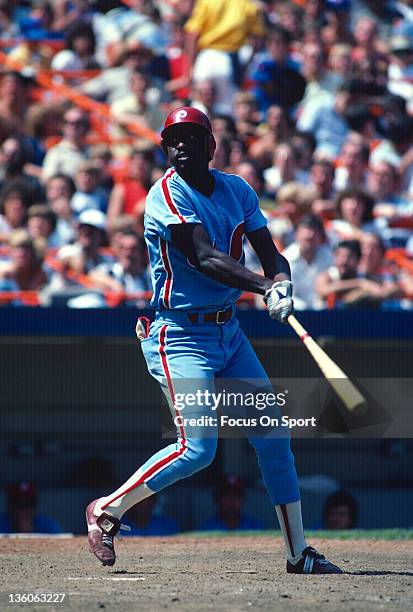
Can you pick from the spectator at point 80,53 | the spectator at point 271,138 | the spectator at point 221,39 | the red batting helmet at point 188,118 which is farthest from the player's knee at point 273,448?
the spectator at point 80,53

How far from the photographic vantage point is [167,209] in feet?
15.5

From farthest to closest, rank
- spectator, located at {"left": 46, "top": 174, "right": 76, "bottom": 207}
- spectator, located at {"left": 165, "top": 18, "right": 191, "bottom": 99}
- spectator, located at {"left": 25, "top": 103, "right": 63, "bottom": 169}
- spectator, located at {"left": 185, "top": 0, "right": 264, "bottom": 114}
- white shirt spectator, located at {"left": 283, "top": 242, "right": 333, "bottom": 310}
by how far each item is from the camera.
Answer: spectator, located at {"left": 165, "top": 18, "right": 191, "bottom": 99} → spectator, located at {"left": 185, "top": 0, "right": 264, "bottom": 114} → spectator, located at {"left": 25, "top": 103, "right": 63, "bottom": 169} → spectator, located at {"left": 46, "top": 174, "right": 76, "bottom": 207} → white shirt spectator, located at {"left": 283, "top": 242, "right": 333, "bottom": 310}

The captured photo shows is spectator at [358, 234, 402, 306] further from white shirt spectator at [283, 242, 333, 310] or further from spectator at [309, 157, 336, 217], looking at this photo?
spectator at [309, 157, 336, 217]

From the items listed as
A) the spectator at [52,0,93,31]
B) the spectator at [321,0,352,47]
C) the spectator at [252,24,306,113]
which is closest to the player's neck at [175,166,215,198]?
the spectator at [252,24,306,113]

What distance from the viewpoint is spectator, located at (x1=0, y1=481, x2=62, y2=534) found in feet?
25.4

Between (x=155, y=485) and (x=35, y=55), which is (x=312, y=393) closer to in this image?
(x=155, y=485)

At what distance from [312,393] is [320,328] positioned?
487 mm

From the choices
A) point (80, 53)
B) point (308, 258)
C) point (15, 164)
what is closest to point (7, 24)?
point (80, 53)

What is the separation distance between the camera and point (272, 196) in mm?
9820

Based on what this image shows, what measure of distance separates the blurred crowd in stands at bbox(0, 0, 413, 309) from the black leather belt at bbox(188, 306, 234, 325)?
10.1 feet

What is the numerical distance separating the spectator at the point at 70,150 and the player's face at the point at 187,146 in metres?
4.97

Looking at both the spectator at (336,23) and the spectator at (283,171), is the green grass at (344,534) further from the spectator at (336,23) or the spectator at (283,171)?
the spectator at (336,23)

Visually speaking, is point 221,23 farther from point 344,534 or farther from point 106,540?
point 106,540

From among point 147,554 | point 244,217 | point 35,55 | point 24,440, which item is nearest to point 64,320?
point 24,440
